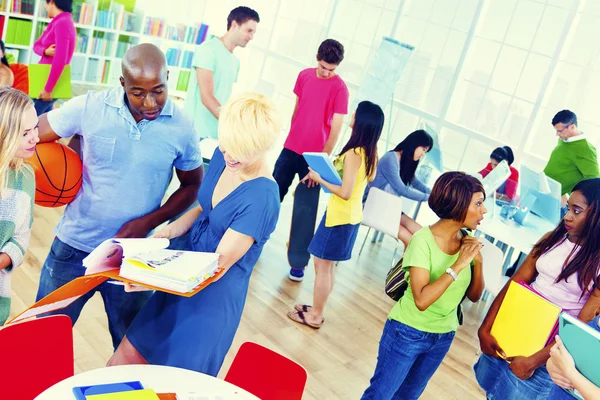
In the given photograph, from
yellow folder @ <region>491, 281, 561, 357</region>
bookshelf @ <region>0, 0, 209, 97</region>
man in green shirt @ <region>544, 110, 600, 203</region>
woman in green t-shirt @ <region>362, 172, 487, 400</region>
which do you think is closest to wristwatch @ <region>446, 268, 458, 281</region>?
woman in green t-shirt @ <region>362, 172, 487, 400</region>

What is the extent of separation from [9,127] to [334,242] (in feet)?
8.23

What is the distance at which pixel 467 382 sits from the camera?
166 inches

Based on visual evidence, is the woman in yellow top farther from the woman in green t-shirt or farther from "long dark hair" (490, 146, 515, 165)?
"long dark hair" (490, 146, 515, 165)

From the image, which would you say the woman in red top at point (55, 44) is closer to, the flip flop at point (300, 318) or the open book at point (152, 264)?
the flip flop at point (300, 318)

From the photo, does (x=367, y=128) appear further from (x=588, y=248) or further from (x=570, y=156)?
(x=570, y=156)

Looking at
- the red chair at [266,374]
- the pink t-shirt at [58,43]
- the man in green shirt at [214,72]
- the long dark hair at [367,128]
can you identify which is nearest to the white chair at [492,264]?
the long dark hair at [367,128]

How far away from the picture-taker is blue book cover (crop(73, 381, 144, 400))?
180 centimetres

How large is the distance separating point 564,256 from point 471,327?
103 inches

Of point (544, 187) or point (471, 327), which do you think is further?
point (544, 187)

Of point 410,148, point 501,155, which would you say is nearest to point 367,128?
point 410,148

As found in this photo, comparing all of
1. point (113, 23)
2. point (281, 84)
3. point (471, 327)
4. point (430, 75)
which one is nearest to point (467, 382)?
point (471, 327)

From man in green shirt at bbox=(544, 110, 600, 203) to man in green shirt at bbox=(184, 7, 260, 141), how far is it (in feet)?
10.9

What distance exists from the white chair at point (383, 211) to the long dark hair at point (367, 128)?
1192 millimetres

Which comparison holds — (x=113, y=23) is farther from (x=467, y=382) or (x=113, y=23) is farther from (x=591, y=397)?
(x=591, y=397)
